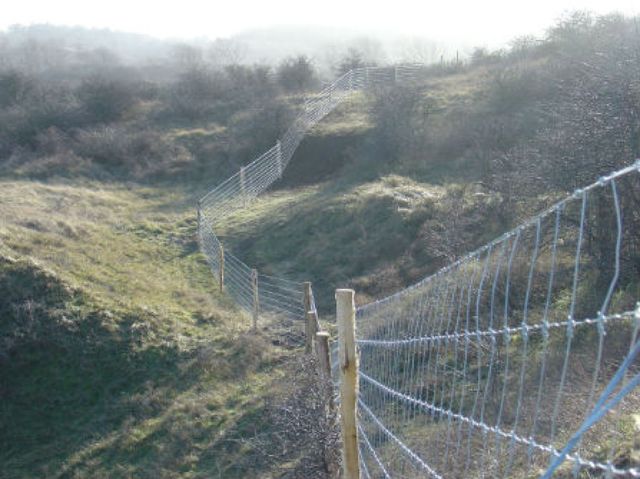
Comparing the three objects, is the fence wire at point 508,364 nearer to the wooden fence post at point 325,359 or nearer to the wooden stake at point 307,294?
the wooden fence post at point 325,359

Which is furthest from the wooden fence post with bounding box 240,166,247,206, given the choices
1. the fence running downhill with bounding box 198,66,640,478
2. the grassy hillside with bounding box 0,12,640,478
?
the fence running downhill with bounding box 198,66,640,478

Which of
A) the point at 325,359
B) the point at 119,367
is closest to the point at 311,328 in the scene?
the point at 119,367

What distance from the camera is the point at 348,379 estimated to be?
351 centimetres

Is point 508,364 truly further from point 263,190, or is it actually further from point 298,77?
point 298,77

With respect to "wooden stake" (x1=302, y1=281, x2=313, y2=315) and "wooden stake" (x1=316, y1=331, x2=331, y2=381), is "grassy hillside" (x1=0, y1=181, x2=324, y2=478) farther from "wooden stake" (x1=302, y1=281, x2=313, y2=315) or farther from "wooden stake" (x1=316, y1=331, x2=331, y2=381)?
"wooden stake" (x1=316, y1=331, x2=331, y2=381)

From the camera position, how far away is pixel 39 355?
1088 cm

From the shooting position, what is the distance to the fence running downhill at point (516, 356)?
234 cm

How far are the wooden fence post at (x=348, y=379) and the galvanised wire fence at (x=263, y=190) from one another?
27.5 feet

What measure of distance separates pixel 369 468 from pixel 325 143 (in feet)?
63.1

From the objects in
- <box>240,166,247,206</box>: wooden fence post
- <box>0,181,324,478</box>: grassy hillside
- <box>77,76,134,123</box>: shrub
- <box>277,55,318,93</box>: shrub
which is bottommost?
<box>0,181,324,478</box>: grassy hillside

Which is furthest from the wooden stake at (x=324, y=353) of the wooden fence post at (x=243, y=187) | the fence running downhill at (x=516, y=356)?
the wooden fence post at (x=243, y=187)

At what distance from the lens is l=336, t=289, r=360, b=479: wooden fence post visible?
3.50 m

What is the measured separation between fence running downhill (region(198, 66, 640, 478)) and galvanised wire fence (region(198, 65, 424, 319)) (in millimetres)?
132

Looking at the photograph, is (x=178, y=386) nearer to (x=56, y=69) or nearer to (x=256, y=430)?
(x=256, y=430)
